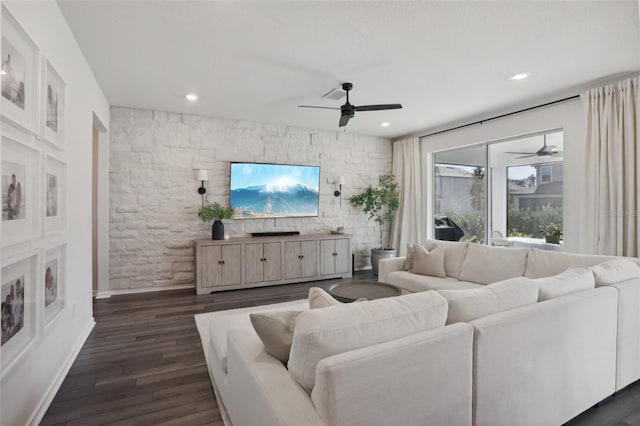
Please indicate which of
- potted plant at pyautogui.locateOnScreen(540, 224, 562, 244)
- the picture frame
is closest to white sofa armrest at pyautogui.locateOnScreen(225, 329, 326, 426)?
the picture frame

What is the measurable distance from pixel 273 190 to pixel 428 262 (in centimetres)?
272

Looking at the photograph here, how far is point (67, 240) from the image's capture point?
7.76 feet

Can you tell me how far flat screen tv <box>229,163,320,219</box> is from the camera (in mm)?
5078

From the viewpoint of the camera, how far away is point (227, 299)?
4246 mm

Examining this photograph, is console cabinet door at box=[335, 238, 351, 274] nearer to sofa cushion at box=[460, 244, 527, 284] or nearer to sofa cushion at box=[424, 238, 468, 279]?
sofa cushion at box=[424, 238, 468, 279]

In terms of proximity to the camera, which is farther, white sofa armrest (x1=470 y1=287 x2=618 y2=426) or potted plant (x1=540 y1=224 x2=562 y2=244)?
potted plant (x1=540 y1=224 x2=562 y2=244)

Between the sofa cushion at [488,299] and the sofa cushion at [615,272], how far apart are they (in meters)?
0.68

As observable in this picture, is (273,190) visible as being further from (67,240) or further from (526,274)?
(526,274)

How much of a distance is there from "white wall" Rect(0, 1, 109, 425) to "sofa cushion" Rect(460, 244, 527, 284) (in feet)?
12.0

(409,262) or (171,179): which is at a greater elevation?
(171,179)

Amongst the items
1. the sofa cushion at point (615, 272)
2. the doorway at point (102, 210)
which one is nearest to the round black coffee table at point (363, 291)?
the sofa cushion at point (615, 272)

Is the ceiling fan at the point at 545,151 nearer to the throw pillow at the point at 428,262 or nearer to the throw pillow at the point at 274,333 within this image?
the throw pillow at the point at 428,262

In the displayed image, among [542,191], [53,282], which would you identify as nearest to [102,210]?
[53,282]

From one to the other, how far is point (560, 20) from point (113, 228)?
528cm
